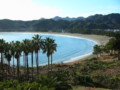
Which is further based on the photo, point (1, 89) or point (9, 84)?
point (9, 84)

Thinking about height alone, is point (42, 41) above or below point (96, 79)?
above

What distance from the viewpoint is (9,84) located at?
29.8 metres

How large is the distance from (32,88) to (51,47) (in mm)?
33267

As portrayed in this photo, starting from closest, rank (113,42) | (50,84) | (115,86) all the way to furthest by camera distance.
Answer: (50,84)
(115,86)
(113,42)

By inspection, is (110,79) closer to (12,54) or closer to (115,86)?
(115,86)

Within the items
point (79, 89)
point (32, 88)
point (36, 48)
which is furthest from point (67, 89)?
point (36, 48)

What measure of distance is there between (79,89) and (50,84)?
7.02 m

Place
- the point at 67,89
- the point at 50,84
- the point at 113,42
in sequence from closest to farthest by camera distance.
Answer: the point at 50,84
the point at 67,89
the point at 113,42

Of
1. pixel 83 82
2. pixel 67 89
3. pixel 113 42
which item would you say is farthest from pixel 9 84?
pixel 113 42

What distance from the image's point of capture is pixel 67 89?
116 feet

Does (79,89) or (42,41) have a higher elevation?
(42,41)

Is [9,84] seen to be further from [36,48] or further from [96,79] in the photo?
[36,48]

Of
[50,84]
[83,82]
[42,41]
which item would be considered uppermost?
[42,41]

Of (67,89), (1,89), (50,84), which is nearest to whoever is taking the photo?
(1,89)
